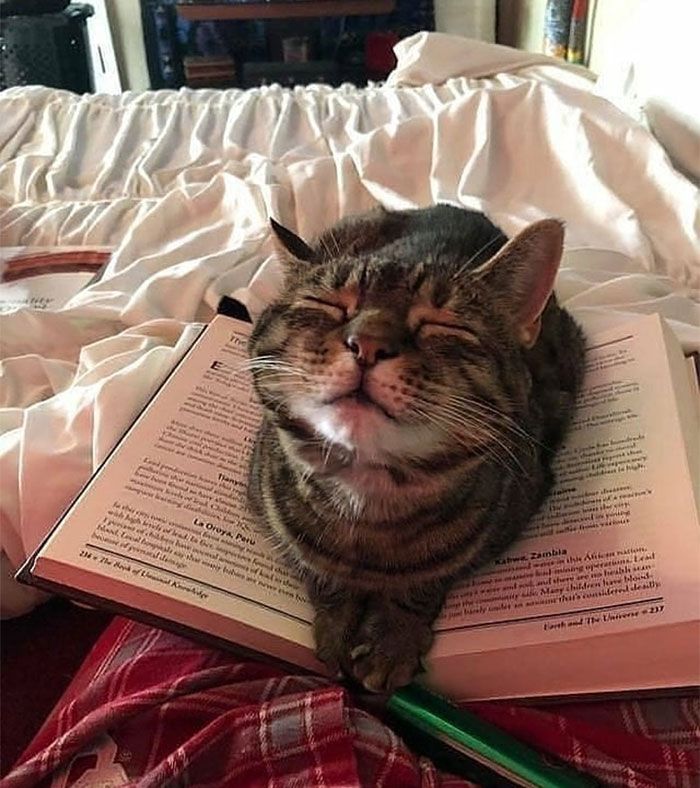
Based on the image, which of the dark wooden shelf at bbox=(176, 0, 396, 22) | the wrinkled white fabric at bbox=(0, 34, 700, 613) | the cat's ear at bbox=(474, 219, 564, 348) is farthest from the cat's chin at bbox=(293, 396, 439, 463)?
the dark wooden shelf at bbox=(176, 0, 396, 22)

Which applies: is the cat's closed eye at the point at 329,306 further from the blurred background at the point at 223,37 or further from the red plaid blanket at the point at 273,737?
the blurred background at the point at 223,37

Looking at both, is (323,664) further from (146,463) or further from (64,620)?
(64,620)

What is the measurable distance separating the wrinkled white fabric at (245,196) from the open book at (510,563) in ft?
0.34

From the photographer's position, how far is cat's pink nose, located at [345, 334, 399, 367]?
1.93ft

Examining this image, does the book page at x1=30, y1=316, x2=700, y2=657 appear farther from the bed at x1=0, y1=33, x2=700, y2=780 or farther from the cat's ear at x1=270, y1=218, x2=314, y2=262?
the cat's ear at x1=270, y1=218, x2=314, y2=262

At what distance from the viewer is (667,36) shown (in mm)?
1330

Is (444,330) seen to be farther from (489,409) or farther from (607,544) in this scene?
(607,544)

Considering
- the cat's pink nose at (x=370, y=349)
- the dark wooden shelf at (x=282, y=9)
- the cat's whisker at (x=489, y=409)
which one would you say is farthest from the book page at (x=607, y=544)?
the dark wooden shelf at (x=282, y=9)

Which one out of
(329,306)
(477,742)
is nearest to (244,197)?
(329,306)

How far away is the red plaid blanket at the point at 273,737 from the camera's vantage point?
579 millimetres

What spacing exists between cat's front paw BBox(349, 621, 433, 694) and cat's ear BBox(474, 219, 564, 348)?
0.24m

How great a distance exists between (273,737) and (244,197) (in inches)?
32.1

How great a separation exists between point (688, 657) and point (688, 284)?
1.90 feet

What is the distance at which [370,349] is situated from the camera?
587 mm
